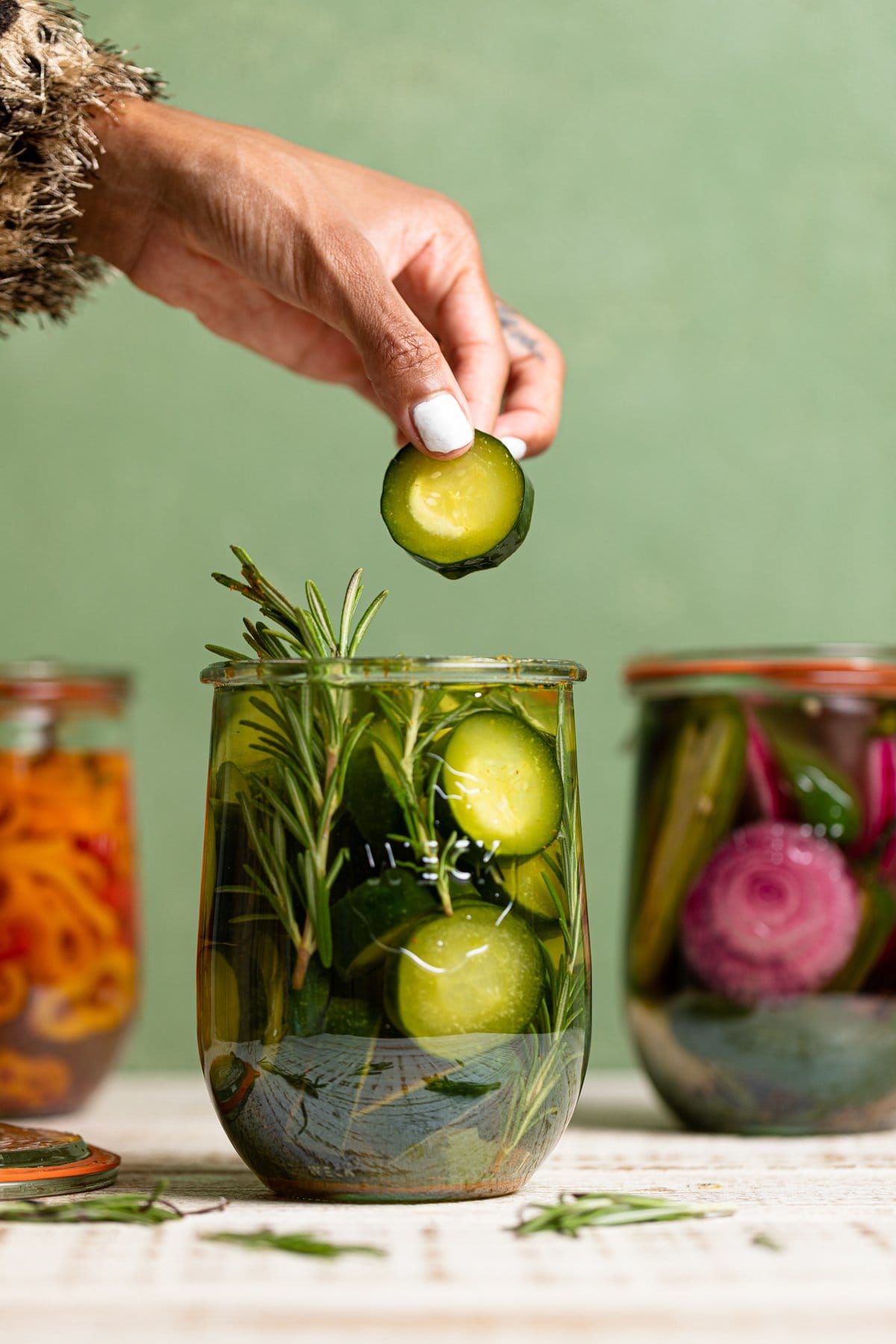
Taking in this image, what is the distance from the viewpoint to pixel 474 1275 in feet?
1.45

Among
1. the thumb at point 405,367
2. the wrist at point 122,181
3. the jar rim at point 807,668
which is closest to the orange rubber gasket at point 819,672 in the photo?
the jar rim at point 807,668

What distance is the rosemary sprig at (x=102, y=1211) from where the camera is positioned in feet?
1.66

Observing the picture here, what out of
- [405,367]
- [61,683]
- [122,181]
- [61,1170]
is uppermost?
[122,181]

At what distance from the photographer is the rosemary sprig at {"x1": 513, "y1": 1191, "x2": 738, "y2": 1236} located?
50cm

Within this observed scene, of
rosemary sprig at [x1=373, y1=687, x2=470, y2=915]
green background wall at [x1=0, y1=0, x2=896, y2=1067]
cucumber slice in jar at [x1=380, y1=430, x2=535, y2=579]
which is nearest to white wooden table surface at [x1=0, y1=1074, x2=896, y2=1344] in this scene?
rosemary sprig at [x1=373, y1=687, x2=470, y2=915]

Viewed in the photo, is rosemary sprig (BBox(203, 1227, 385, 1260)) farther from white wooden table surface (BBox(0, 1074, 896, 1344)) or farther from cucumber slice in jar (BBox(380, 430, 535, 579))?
cucumber slice in jar (BBox(380, 430, 535, 579))

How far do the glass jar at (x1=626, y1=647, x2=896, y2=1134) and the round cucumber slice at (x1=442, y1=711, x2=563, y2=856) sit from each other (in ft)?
0.88

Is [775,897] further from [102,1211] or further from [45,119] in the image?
[45,119]

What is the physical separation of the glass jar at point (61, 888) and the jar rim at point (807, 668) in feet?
1.25

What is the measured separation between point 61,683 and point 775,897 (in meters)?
0.46

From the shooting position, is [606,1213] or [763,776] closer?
[606,1213]

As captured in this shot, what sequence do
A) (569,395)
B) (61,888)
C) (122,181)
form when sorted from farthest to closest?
1. (569,395)
2. (61,888)
3. (122,181)

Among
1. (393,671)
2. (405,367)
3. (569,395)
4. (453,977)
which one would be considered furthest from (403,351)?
(569,395)

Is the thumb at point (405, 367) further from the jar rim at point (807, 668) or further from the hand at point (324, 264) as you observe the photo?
the jar rim at point (807, 668)
